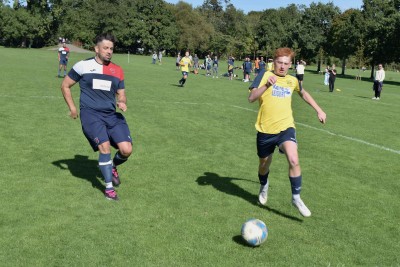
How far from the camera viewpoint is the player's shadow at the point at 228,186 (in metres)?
6.51

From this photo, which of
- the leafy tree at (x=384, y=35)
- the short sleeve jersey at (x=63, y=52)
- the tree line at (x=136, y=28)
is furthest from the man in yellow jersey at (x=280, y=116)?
the tree line at (x=136, y=28)

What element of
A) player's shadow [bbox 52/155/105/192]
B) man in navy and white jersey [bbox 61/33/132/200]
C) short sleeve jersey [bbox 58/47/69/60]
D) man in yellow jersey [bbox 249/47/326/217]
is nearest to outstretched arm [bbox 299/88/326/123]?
man in yellow jersey [bbox 249/47/326/217]

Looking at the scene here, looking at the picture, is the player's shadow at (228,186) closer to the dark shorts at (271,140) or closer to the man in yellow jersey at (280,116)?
the man in yellow jersey at (280,116)

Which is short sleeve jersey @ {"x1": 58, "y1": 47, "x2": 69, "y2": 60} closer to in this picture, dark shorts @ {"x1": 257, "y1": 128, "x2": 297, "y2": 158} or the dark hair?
the dark hair

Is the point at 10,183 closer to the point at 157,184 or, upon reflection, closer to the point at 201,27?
the point at 157,184

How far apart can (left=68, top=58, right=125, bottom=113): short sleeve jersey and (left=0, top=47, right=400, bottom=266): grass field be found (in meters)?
1.34

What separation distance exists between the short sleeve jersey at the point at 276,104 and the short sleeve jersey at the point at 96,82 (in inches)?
83.8

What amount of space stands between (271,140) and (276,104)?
1.66ft

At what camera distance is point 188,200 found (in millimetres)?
6453

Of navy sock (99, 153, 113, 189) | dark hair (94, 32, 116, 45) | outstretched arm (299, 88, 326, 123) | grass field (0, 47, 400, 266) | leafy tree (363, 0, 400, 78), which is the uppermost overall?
leafy tree (363, 0, 400, 78)

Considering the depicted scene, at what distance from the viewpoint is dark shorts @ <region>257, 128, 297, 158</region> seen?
593 centimetres

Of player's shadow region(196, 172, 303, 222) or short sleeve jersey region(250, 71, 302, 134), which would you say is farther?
player's shadow region(196, 172, 303, 222)

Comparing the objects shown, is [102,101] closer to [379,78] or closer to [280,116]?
[280,116]

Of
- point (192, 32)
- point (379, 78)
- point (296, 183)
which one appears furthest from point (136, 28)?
point (296, 183)
